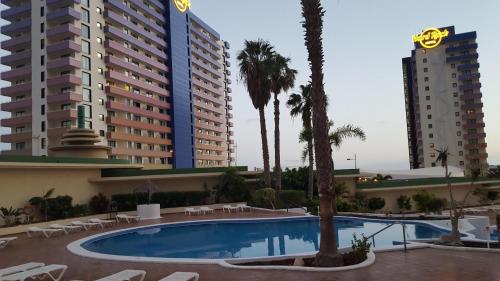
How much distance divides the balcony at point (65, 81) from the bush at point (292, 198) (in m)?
37.8

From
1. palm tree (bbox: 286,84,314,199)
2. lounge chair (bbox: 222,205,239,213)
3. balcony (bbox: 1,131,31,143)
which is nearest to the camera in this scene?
lounge chair (bbox: 222,205,239,213)

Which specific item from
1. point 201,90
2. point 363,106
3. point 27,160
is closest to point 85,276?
point 27,160

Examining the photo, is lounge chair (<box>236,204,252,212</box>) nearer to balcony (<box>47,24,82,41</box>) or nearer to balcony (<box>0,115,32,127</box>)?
balcony (<box>47,24,82,41</box>)

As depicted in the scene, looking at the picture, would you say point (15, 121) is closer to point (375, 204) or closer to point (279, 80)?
point (279, 80)

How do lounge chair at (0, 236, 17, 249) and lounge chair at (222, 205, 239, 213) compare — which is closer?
lounge chair at (0, 236, 17, 249)

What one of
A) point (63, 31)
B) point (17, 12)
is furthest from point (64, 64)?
point (17, 12)

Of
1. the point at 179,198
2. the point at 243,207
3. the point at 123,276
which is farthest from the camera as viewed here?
the point at 179,198

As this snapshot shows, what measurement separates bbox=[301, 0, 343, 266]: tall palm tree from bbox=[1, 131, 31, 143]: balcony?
2280 inches

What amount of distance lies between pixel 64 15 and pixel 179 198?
38057 mm

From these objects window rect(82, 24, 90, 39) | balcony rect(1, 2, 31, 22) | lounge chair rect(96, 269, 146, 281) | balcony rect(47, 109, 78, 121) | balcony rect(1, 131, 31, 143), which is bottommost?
lounge chair rect(96, 269, 146, 281)

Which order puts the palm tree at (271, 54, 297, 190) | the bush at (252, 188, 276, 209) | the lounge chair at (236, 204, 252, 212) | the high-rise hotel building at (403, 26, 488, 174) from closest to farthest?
the bush at (252, 188, 276, 209), the lounge chair at (236, 204, 252, 212), the palm tree at (271, 54, 297, 190), the high-rise hotel building at (403, 26, 488, 174)

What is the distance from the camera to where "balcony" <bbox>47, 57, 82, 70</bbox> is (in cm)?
5716

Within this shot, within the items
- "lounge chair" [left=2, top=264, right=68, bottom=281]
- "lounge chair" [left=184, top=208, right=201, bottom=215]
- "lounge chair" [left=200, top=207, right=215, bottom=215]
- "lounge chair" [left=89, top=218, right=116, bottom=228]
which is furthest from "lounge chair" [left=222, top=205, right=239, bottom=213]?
"lounge chair" [left=2, top=264, right=68, bottom=281]

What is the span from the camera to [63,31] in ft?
189
